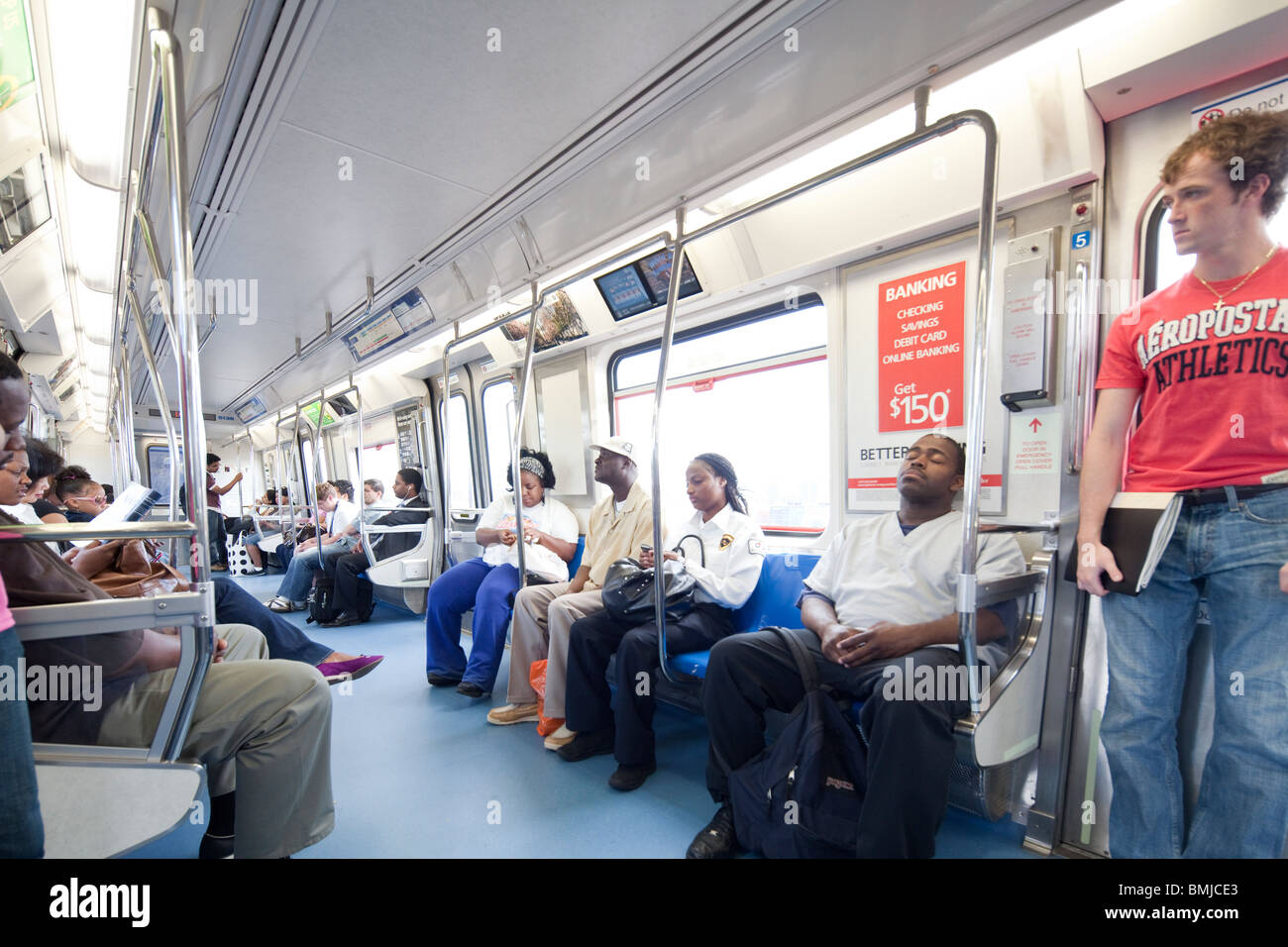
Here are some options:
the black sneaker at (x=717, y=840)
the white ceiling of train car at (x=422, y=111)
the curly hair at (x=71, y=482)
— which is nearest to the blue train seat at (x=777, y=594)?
the black sneaker at (x=717, y=840)

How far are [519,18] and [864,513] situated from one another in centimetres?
248

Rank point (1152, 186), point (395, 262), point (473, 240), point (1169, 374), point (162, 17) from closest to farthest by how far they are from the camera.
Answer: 1. point (162, 17)
2. point (1169, 374)
3. point (1152, 186)
4. point (473, 240)
5. point (395, 262)

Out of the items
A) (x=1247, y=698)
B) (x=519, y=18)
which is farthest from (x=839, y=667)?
(x=519, y=18)

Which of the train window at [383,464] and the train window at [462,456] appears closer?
the train window at [462,456]

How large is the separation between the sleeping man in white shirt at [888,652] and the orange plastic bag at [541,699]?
111 cm

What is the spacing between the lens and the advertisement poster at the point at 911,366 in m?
2.44

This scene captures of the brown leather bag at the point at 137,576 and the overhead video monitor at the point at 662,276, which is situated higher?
the overhead video monitor at the point at 662,276

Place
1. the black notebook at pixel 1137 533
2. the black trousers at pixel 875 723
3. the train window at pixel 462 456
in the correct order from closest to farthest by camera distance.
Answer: the black notebook at pixel 1137 533, the black trousers at pixel 875 723, the train window at pixel 462 456

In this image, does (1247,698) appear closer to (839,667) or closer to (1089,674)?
(1089,674)

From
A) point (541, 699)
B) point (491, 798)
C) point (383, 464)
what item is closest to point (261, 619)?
point (541, 699)

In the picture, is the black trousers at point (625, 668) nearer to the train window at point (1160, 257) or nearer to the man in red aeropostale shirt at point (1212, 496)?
the man in red aeropostale shirt at point (1212, 496)

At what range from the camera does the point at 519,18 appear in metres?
1.83

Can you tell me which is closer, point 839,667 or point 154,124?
point 154,124

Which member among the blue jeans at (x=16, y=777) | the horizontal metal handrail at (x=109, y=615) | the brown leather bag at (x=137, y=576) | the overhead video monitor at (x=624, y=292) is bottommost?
the blue jeans at (x=16, y=777)
